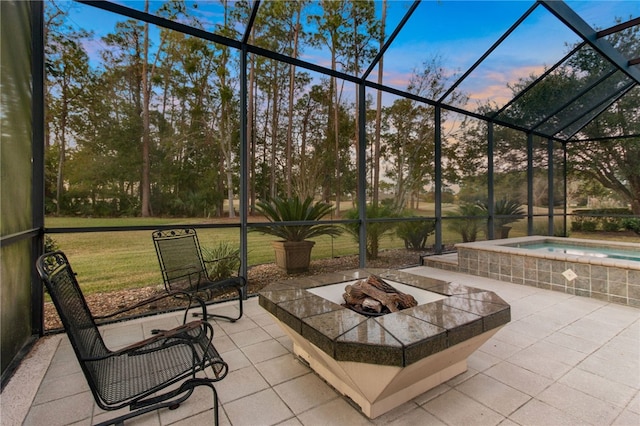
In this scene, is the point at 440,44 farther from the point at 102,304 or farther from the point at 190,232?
the point at 102,304

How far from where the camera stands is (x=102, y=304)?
3537 millimetres

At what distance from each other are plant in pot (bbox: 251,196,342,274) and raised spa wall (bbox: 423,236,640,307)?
2.36 metres

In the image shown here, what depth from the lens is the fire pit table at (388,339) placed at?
1.51 m

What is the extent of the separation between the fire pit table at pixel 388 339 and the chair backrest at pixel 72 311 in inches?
40.6

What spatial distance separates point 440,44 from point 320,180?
9.57 feet

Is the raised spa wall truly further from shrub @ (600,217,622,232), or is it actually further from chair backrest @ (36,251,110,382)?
chair backrest @ (36,251,110,382)

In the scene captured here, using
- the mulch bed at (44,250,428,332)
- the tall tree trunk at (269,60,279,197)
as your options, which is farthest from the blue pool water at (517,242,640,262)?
the tall tree trunk at (269,60,279,197)

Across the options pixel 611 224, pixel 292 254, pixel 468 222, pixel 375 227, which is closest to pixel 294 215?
pixel 292 254

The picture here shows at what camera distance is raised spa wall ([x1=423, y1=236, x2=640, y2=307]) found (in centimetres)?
359

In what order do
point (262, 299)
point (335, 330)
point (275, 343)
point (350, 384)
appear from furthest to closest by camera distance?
point (275, 343), point (262, 299), point (350, 384), point (335, 330)

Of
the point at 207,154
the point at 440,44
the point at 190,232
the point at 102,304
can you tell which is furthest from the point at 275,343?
the point at 440,44

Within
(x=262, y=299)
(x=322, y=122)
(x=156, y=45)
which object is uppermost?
(x=156, y=45)

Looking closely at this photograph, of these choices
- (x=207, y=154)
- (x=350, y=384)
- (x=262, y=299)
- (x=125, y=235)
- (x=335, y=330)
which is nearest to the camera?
(x=335, y=330)

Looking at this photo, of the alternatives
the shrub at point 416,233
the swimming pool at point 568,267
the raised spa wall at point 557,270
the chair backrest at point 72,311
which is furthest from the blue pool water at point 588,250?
the chair backrest at point 72,311
